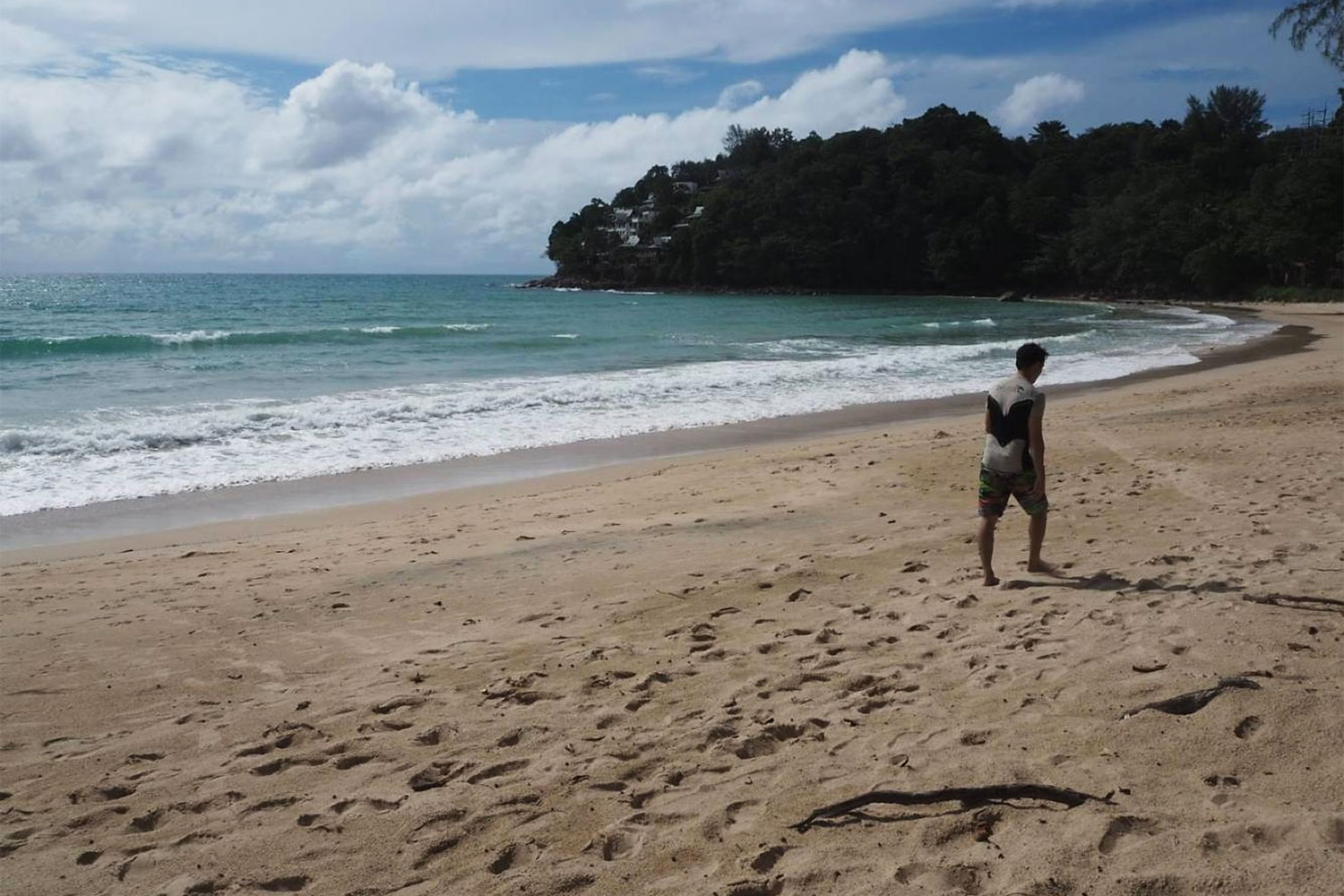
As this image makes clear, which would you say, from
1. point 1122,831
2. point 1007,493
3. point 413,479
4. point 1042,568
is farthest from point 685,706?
point 413,479

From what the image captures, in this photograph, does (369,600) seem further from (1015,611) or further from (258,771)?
(1015,611)

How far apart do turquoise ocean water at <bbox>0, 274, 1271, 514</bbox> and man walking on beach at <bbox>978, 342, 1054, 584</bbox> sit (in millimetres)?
7762

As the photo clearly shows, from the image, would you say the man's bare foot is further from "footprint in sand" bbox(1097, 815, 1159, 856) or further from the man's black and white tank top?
"footprint in sand" bbox(1097, 815, 1159, 856)

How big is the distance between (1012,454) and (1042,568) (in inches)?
30.0

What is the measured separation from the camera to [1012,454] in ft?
18.1

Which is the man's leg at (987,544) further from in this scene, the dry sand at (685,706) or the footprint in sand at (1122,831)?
the footprint in sand at (1122,831)

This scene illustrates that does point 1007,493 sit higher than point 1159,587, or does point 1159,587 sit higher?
point 1007,493

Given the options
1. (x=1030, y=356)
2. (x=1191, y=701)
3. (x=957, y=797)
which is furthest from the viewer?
(x=1030, y=356)

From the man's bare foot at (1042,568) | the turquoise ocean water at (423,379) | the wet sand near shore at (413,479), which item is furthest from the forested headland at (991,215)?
the man's bare foot at (1042,568)

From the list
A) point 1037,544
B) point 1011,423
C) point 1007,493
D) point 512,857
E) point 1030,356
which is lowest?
point 512,857

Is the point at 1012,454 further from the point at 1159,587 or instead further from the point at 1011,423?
the point at 1159,587

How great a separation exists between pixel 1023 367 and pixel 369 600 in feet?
13.8

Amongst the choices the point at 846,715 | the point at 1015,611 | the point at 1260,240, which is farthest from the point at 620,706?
the point at 1260,240

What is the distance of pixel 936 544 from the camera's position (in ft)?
21.1
